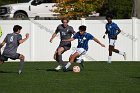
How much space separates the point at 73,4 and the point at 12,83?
972 inches

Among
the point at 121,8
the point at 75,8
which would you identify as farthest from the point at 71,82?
the point at 121,8

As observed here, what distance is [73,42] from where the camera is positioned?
2864cm

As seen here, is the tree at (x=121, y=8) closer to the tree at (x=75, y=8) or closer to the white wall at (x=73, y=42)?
the tree at (x=75, y=8)

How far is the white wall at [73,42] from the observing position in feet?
94.0

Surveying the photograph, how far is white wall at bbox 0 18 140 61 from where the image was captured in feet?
94.0

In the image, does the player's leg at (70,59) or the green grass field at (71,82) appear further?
the player's leg at (70,59)

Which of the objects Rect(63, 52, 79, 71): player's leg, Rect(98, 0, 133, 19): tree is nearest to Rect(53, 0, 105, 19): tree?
Rect(98, 0, 133, 19): tree

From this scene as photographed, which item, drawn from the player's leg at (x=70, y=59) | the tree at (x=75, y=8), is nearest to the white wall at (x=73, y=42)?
the player's leg at (x=70, y=59)

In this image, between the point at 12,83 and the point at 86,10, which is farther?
the point at 86,10

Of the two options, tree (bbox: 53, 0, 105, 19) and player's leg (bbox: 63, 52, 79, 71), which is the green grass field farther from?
tree (bbox: 53, 0, 105, 19)

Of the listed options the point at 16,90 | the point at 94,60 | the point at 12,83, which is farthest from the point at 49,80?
the point at 94,60

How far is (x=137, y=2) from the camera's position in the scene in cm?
4272

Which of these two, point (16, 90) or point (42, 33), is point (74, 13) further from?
point (16, 90)

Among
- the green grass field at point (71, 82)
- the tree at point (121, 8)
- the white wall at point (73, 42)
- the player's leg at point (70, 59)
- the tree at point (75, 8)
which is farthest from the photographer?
the tree at point (121, 8)
